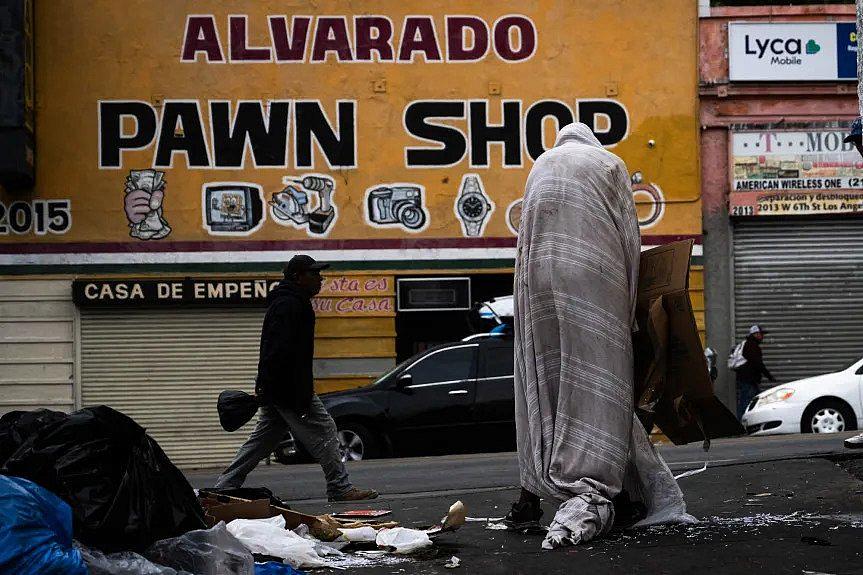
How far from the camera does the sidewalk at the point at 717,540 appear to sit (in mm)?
5086

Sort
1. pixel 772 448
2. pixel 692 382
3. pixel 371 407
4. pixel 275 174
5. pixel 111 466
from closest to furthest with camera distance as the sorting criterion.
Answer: pixel 111 466, pixel 692 382, pixel 772 448, pixel 371 407, pixel 275 174

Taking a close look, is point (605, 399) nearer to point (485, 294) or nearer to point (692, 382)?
point (692, 382)

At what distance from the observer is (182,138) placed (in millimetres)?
20297

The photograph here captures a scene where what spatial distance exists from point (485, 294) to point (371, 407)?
518 centimetres

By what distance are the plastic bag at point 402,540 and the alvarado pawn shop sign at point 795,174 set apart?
51.2 ft

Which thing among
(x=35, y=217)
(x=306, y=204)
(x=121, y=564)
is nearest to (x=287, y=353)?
(x=121, y=564)

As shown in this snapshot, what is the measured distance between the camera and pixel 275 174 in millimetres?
20359

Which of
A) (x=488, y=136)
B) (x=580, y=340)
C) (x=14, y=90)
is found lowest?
(x=580, y=340)

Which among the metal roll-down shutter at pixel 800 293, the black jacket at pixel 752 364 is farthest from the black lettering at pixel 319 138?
the black jacket at pixel 752 364

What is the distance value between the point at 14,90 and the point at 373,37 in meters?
5.33

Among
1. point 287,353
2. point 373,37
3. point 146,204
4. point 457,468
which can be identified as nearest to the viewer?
point 287,353

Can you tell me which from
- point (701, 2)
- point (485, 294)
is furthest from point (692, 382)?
point (701, 2)

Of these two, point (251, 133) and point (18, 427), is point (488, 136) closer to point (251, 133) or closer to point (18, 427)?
point (251, 133)

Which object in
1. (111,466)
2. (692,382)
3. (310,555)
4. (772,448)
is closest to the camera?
(111,466)
